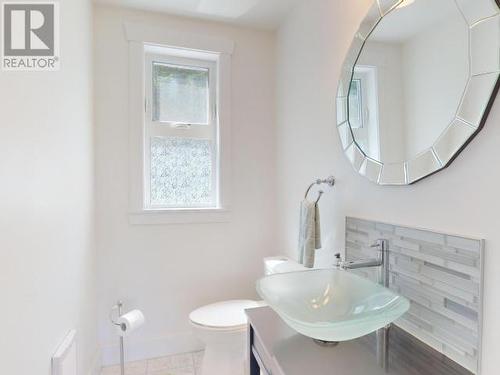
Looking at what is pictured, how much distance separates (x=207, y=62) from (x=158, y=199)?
1084mm

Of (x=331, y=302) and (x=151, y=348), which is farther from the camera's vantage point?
(x=151, y=348)

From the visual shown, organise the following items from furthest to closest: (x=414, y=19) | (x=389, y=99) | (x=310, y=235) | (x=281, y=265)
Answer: (x=281, y=265)
(x=310, y=235)
(x=389, y=99)
(x=414, y=19)

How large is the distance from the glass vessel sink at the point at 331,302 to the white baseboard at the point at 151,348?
1243 mm

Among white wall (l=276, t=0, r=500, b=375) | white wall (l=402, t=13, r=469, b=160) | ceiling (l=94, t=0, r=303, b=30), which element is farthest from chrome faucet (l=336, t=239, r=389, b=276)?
ceiling (l=94, t=0, r=303, b=30)

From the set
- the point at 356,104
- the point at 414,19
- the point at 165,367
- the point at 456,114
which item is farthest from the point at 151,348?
the point at 414,19

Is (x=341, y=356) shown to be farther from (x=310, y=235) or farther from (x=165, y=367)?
(x=165, y=367)

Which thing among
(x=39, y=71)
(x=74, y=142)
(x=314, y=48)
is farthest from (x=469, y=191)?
(x=74, y=142)

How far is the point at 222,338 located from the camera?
5.14 feet

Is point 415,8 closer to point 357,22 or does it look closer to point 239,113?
point 357,22

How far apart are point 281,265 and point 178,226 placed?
77 cm

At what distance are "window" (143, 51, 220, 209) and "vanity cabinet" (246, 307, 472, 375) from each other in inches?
48.8

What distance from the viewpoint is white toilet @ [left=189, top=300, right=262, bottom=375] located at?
1562mm

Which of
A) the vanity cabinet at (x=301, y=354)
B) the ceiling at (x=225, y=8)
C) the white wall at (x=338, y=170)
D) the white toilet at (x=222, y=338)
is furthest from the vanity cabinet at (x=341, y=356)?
the ceiling at (x=225, y=8)

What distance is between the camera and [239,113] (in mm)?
2139
